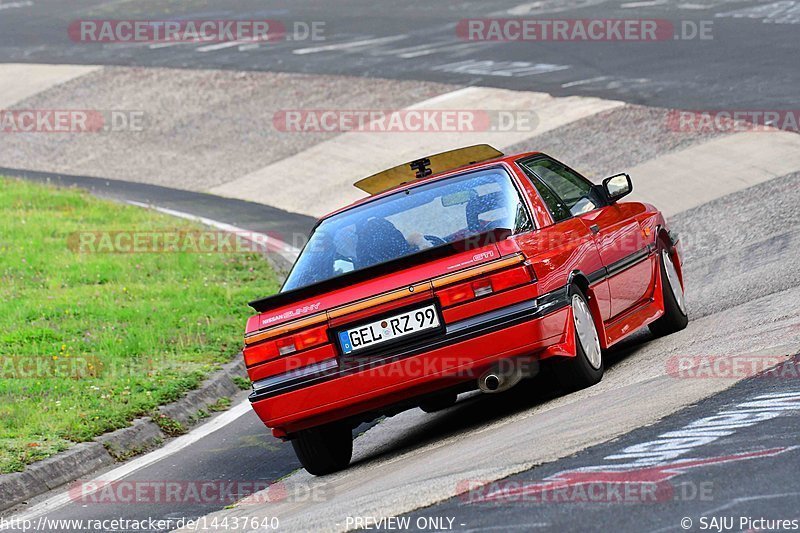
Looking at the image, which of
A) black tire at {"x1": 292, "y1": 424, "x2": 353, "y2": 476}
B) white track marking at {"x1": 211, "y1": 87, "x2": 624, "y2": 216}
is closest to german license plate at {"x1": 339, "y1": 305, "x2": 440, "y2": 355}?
black tire at {"x1": 292, "y1": 424, "x2": 353, "y2": 476}

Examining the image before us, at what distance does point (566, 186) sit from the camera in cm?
924

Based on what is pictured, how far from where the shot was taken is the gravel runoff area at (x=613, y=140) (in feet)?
61.1

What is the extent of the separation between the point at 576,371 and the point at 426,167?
6.71 feet

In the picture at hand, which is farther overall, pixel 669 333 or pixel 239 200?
pixel 239 200

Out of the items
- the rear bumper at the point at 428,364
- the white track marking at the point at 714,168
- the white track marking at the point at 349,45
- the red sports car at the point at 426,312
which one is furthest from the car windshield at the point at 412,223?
the white track marking at the point at 349,45

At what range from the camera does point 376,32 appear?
32.2m

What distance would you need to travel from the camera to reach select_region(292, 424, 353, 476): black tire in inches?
309

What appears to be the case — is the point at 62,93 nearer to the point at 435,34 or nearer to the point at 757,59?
the point at 435,34

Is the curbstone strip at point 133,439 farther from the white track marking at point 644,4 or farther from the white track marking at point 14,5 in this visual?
the white track marking at point 14,5

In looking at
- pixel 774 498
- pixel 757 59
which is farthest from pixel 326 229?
pixel 757 59

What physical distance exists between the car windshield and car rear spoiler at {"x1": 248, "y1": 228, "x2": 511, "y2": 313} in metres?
0.20

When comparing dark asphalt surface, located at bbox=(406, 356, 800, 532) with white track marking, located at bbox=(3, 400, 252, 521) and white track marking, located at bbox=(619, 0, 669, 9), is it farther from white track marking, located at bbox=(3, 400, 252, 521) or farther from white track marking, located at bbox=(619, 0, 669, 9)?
white track marking, located at bbox=(619, 0, 669, 9)

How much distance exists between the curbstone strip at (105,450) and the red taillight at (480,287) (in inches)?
114

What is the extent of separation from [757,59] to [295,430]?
16.4m
